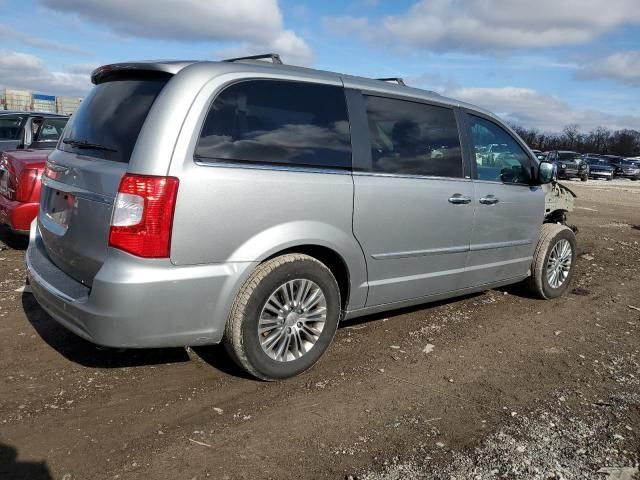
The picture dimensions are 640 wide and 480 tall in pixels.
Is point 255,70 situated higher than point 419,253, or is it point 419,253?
point 255,70

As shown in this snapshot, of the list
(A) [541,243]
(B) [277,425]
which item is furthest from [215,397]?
(A) [541,243]

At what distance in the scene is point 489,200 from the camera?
4574 mm

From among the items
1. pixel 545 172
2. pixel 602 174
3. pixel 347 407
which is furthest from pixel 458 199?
pixel 602 174

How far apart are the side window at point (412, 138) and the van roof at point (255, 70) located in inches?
4.1

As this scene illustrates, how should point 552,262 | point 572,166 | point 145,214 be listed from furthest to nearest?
point 572,166 → point 552,262 → point 145,214

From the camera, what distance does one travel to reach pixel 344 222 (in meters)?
3.54

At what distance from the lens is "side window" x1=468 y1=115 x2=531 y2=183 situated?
4.63 m

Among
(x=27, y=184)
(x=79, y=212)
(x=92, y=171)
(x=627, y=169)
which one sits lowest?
(x=27, y=184)

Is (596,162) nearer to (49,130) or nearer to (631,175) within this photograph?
(631,175)

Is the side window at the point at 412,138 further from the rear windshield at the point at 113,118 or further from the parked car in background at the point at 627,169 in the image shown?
the parked car in background at the point at 627,169

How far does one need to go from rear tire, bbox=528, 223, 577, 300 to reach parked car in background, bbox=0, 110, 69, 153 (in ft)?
20.2

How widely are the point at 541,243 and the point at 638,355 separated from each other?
4.84 ft

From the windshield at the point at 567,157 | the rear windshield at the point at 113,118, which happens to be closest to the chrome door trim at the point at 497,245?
the rear windshield at the point at 113,118

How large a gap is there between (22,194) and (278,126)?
387 centimetres
